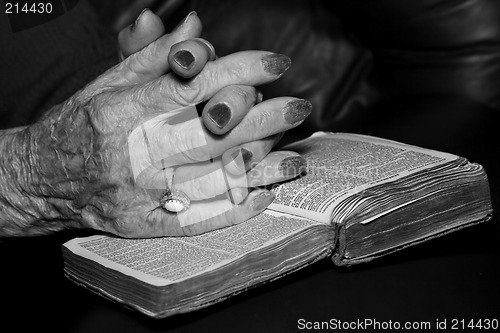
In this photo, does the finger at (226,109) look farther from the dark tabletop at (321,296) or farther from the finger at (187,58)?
the dark tabletop at (321,296)

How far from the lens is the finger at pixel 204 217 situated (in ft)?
2.69

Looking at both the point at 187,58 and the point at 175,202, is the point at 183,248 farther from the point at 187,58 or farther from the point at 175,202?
the point at 187,58

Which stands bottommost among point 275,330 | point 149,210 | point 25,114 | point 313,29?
point 275,330

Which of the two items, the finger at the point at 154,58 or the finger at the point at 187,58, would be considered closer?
the finger at the point at 187,58

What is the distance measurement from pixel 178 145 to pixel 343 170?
0.23 metres

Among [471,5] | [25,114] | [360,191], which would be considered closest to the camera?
[360,191]

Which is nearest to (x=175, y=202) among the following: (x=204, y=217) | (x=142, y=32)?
(x=204, y=217)

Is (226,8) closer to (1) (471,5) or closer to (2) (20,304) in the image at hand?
(1) (471,5)

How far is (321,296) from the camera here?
781 mm

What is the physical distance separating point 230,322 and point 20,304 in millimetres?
250

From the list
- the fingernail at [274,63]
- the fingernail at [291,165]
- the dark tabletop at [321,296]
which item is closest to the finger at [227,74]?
the fingernail at [274,63]

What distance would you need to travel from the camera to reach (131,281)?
0.72 metres

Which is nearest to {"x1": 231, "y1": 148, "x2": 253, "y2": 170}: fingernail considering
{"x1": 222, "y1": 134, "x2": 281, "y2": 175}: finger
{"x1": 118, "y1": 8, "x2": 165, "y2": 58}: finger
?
{"x1": 222, "y1": 134, "x2": 281, "y2": 175}: finger

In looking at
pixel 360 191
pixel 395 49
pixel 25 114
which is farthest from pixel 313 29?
pixel 360 191
